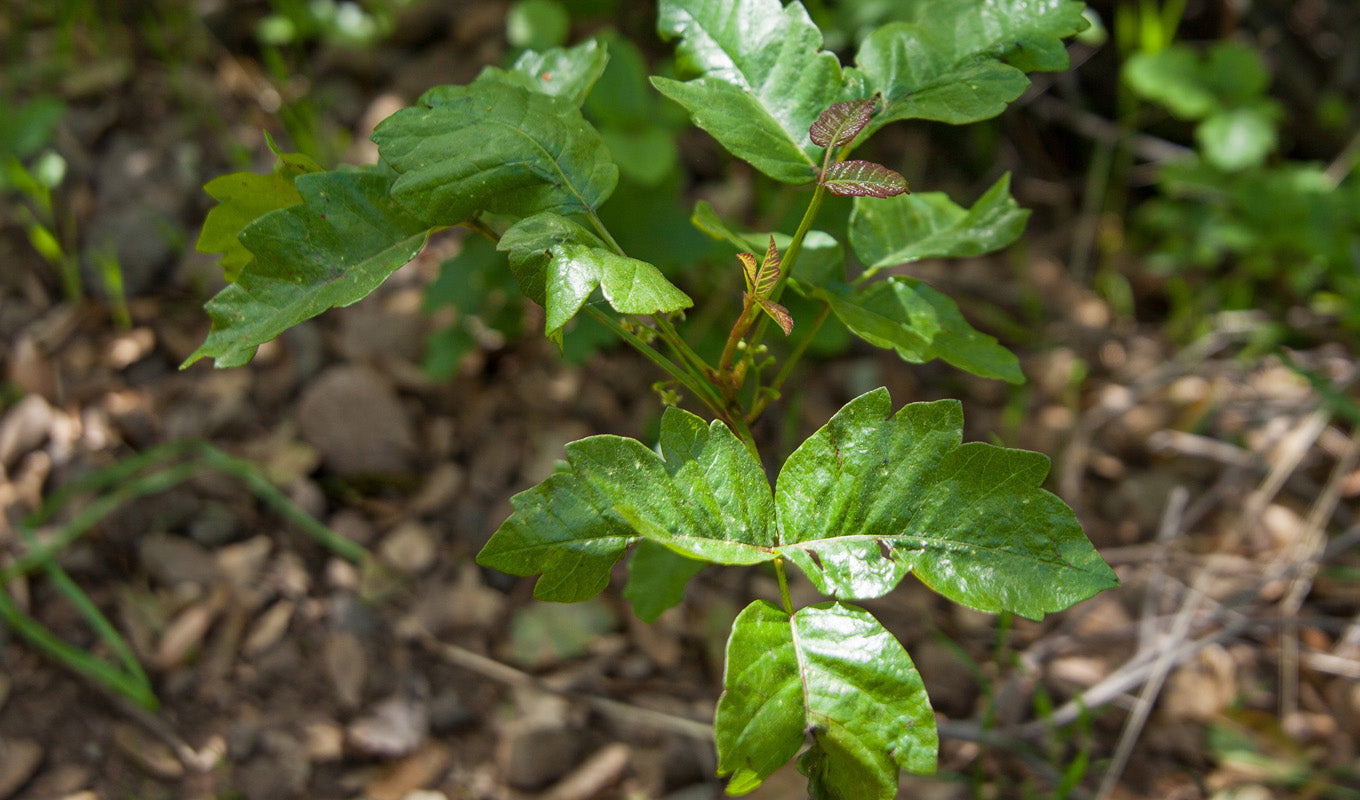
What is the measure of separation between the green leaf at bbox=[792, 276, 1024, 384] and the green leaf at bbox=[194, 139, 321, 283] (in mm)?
541

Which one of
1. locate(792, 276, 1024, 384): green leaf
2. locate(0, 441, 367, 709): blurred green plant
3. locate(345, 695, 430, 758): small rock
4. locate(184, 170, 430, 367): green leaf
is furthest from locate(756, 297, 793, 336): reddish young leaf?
locate(0, 441, 367, 709): blurred green plant

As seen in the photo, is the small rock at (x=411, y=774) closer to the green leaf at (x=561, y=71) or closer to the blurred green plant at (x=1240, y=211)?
the green leaf at (x=561, y=71)

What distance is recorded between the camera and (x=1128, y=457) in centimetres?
234

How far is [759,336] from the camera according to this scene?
39.5 inches

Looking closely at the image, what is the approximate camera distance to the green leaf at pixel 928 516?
847 mm

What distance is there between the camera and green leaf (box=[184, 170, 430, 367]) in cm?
90

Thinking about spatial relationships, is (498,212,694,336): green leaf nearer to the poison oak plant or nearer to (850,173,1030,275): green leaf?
the poison oak plant

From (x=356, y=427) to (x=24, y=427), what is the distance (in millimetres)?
667

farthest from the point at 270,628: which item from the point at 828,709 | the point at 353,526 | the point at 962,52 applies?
the point at 962,52

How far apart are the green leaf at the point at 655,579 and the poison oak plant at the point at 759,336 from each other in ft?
0.88

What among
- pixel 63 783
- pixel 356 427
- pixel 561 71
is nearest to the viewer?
pixel 561 71

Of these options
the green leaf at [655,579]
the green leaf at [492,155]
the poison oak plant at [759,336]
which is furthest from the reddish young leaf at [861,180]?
the green leaf at [655,579]

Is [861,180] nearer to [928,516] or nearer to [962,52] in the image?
[962,52]

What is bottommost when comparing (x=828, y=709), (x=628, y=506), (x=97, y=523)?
(x=97, y=523)
